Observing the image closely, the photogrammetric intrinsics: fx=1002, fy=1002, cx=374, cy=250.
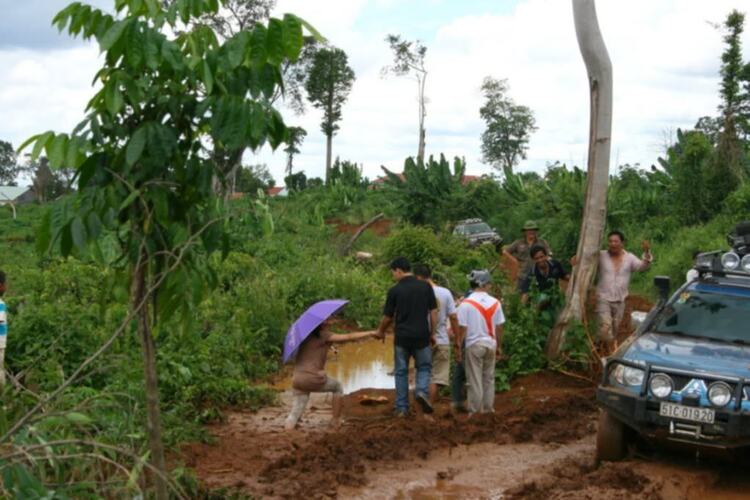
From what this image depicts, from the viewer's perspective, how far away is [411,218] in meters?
39.7

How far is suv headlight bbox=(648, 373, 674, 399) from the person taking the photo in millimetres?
7863

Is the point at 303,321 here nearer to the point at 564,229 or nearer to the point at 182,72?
the point at 182,72

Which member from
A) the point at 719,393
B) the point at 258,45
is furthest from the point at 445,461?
the point at 258,45

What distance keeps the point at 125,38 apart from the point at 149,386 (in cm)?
174

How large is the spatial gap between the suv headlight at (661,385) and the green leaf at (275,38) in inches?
185

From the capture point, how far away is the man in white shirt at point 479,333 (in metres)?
10.3

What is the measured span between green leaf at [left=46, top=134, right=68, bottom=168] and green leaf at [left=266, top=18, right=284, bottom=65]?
1048mm

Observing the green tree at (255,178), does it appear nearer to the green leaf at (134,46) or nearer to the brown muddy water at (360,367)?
the brown muddy water at (360,367)

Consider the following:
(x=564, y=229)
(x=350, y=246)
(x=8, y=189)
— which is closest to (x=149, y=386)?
(x=564, y=229)

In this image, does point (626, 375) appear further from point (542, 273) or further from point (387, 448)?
point (542, 273)

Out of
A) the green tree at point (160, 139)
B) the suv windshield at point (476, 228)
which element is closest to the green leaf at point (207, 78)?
the green tree at point (160, 139)

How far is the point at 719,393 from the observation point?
7.71 metres

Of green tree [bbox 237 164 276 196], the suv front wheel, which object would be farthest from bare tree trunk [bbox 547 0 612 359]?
green tree [bbox 237 164 276 196]

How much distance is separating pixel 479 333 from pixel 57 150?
6395 mm
